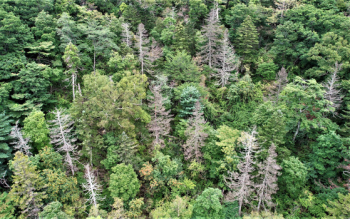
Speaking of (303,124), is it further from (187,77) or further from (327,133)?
(187,77)

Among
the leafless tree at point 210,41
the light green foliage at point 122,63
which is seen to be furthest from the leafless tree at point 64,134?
the leafless tree at point 210,41

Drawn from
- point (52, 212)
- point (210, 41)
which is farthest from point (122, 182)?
point (210, 41)

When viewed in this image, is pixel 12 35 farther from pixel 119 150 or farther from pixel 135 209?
pixel 135 209

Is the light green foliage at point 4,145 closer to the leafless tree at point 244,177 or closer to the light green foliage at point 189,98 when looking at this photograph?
the light green foliage at point 189,98

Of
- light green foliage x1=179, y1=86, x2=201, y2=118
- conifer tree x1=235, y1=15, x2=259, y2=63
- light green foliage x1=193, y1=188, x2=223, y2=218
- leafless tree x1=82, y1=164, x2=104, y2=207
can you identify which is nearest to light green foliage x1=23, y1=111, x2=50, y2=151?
leafless tree x1=82, y1=164, x2=104, y2=207

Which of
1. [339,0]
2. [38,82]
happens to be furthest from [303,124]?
[38,82]

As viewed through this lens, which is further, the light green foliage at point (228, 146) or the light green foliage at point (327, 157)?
the light green foliage at point (228, 146)
